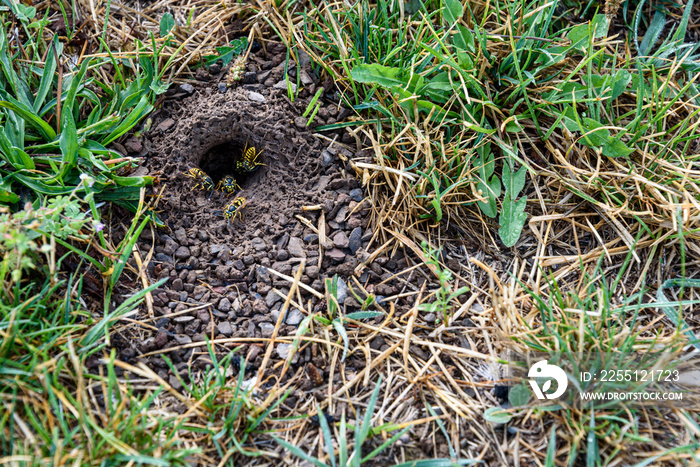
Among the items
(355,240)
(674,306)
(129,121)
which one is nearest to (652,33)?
(674,306)

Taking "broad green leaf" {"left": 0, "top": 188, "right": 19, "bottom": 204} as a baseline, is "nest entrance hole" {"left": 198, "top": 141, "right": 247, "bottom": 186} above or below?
below

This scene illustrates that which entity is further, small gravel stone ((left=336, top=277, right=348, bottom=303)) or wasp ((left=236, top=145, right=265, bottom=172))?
wasp ((left=236, top=145, right=265, bottom=172))

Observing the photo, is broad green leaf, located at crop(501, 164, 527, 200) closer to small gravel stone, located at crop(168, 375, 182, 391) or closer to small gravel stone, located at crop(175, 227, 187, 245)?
small gravel stone, located at crop(175, 227, 187, 245)

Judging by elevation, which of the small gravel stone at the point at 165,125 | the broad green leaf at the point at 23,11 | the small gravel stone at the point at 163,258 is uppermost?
the broad green leaf at the point at 23,11

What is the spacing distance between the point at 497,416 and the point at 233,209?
1677 mm

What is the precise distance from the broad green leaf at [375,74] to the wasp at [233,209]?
0.93 meters

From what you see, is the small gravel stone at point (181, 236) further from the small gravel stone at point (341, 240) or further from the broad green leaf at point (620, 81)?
the broad green leaf at point (620, 81)

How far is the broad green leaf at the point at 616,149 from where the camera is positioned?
266 centimetres

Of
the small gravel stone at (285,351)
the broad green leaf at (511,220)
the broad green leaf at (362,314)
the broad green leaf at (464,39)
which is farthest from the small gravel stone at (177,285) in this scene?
the broad green leaf at (464,39)

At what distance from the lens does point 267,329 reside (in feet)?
7.91

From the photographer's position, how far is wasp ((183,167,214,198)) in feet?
9.20

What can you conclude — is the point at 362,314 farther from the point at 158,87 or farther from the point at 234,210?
the point at 158,87

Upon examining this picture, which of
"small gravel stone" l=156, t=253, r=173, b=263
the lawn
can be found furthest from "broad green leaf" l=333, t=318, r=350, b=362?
"small gravel stone" l=156, t=253, r=173, b=263

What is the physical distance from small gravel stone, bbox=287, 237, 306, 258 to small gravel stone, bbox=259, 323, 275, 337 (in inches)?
15.7
